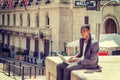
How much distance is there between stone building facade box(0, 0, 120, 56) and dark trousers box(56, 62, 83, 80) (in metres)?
27.3

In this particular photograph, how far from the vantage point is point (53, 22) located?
147 feet

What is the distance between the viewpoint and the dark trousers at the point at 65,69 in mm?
8099

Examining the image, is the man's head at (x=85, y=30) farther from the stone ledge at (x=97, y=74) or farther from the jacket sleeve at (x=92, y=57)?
the stone ledge at (x=97, y=74)

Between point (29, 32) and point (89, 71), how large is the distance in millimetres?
43910

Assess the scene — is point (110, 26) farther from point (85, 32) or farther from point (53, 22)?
point (85, 32)

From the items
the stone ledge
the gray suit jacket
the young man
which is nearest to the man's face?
the young man

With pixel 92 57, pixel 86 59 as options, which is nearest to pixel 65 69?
pixel 86 59

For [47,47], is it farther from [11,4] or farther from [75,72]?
[75,72]

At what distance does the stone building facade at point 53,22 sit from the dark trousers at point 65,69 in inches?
1075

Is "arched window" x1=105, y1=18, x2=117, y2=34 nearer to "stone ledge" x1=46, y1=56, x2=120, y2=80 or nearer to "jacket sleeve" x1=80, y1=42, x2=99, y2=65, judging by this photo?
"stone ledge" x1=46, y1=56, x2=120, y2=80

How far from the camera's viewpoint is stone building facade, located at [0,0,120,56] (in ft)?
121

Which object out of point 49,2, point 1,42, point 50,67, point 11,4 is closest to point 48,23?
point 49,2

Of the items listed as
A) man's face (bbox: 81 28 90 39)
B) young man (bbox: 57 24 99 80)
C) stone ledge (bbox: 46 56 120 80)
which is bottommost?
stone ledge (bbox: 46 56 120 80)

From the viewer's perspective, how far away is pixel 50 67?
10.4m
